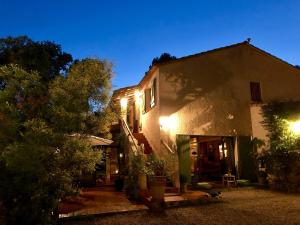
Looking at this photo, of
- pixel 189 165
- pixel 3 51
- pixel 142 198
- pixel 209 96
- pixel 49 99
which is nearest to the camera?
pixel 49 99

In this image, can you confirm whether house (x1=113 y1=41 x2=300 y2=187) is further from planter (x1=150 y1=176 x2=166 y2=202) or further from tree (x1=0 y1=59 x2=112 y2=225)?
tree (x1=0 y1=59 x2=112 y2=225)

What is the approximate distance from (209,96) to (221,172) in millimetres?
4923

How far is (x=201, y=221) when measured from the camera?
27.3ft

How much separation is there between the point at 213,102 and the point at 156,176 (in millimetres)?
6917

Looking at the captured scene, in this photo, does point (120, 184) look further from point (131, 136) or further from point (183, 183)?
point (183, 183)

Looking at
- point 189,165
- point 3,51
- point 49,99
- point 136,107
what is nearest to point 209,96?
point 189,165

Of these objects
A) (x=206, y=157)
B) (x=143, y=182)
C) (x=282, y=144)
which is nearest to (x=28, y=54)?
(x=143, y=182)

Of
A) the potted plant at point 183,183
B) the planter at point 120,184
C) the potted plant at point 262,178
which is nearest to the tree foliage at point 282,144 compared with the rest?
the potted plant at point 262,178

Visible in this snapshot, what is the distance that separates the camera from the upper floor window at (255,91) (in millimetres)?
17141

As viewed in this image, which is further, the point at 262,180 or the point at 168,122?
the point at 262,180

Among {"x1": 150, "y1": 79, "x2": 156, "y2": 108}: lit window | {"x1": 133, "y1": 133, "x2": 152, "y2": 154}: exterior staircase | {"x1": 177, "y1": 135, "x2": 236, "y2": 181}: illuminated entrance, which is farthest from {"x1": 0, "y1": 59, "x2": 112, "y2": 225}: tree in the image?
{"x1": 133, "y1": 133, "x2": 152, "y2": 154}: exterior staircase

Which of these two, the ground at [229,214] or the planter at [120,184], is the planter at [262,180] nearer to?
the ground at [229,214]

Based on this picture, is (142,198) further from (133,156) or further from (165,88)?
(165,88)

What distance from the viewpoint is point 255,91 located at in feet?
56.6
